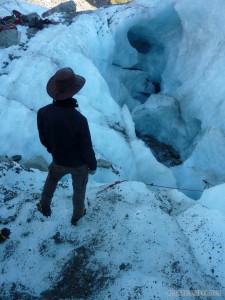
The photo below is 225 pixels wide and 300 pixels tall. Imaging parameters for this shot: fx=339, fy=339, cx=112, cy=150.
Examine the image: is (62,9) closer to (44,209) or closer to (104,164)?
(104,164)

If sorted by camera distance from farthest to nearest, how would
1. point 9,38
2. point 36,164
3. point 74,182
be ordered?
point 9,38, point 36,164, point 74,182

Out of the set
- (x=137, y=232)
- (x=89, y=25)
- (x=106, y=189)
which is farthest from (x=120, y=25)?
(x=137, y=232)

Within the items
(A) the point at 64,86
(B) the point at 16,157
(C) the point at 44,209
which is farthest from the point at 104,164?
(A) the point at 64,86

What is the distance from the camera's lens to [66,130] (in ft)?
10.2

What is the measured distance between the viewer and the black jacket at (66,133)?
10.0 feet

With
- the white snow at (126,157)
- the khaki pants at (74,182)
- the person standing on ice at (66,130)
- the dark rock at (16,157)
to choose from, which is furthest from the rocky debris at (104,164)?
the person standing on ice at (66,130)

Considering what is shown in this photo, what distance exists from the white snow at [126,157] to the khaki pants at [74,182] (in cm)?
28

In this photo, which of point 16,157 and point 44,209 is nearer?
point 44,209

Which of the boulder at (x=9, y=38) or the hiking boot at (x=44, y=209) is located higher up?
the boulder at (x=9, y=38)

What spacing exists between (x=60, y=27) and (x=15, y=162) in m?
4.05

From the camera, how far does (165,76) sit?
874cm

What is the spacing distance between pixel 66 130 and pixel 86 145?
0.25m

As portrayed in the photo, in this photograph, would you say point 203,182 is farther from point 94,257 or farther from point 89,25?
point 89,25

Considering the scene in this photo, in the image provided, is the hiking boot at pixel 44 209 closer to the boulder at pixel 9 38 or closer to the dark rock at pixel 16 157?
the dark rock at pixel 16 157
